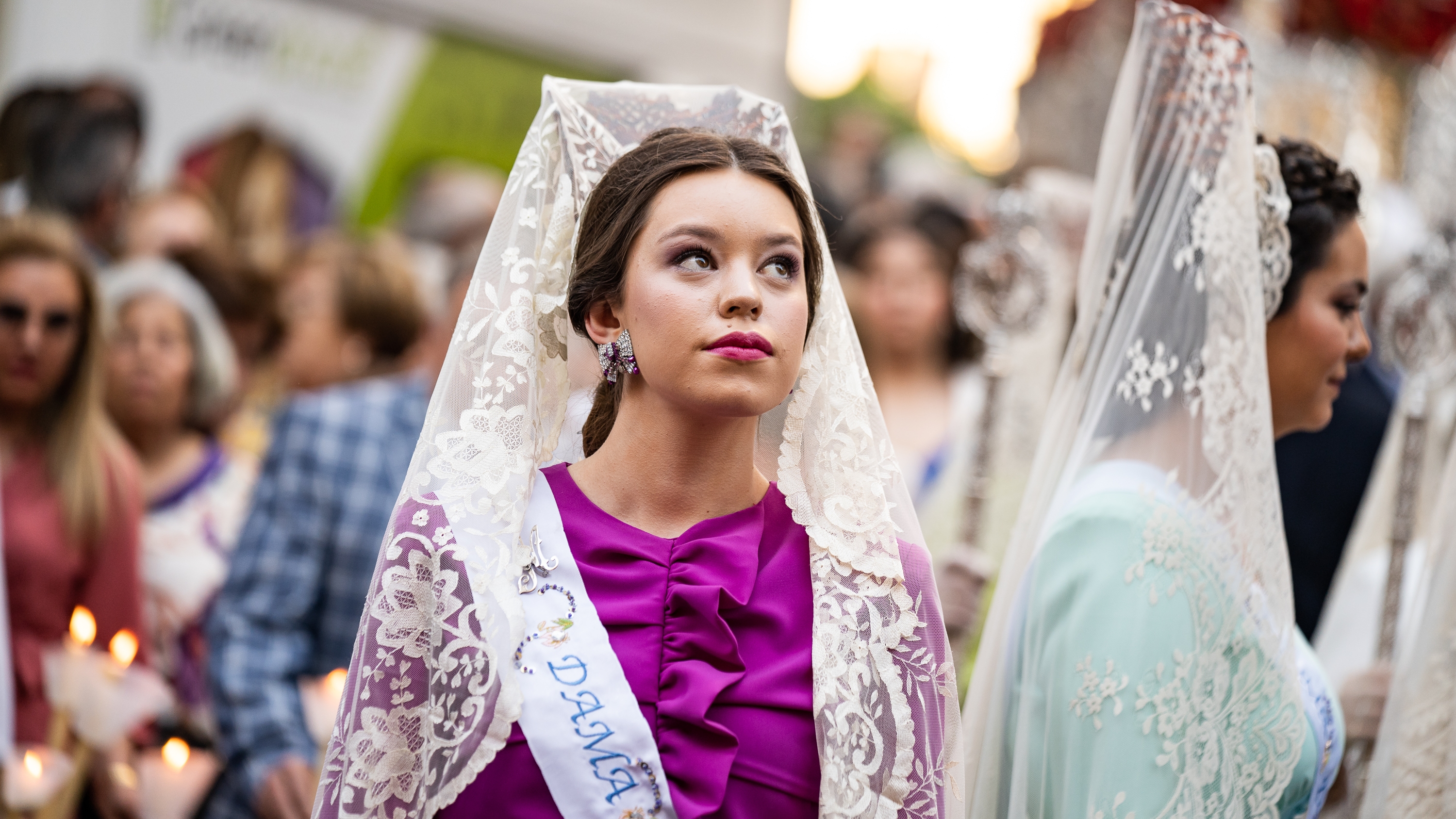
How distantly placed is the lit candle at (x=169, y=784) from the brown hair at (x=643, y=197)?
182cm

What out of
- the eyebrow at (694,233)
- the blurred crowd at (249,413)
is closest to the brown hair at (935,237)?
the blurred crowd at (249,413)

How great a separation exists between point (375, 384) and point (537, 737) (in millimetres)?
2445

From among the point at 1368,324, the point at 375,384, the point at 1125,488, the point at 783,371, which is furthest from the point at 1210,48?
the point at 1368,324

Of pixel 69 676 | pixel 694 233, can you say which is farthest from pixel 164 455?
pixel 694 233

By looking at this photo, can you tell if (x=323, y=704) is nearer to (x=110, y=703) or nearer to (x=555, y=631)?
(x=110, y=703)

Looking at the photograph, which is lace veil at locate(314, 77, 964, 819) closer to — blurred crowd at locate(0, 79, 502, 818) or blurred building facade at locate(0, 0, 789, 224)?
blurred crowd at locate(0, 79, 502, 818)

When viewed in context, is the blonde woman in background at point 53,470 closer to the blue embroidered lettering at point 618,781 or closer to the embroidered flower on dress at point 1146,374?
the blue embroidered lettering at point 618,781

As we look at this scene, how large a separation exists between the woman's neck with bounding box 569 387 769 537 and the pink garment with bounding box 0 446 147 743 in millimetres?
2361

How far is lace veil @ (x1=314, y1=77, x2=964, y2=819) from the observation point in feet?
6.39

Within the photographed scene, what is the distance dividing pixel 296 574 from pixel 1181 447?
7.82 ft

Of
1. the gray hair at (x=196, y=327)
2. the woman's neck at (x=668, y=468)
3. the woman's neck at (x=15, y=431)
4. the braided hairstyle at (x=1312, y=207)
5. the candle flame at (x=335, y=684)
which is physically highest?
the braided hairstyle at (x=1312, y=207)

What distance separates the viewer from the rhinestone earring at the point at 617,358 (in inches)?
82.3

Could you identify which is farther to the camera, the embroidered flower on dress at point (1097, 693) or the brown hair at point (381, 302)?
the brown hair at point (381, 302)

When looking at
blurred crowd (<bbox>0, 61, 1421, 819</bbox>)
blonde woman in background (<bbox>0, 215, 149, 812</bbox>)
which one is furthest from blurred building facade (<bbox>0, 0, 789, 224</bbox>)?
blonde woman in background (<bbox>0, 215, 149, 812</bbox>)
